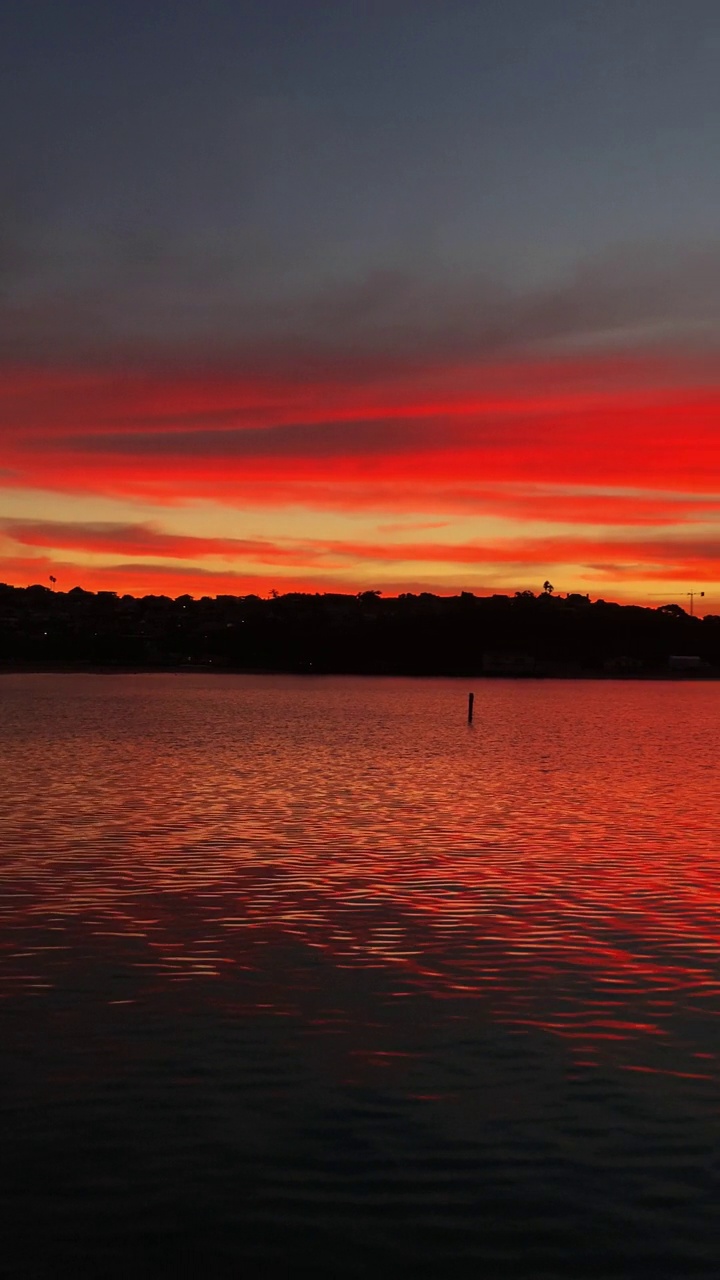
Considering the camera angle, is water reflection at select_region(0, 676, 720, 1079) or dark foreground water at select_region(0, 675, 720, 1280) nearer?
dark foreground water at select_region(0, 675, 720, 1280)

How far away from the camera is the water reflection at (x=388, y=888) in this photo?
22344 mm

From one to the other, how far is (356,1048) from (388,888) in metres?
14.0

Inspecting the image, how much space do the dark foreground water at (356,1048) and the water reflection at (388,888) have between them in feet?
0.40

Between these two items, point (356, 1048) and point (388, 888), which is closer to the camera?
point (356, 1048)

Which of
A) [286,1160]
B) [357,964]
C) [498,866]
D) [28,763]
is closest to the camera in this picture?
[286,1160]

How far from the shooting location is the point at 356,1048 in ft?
62.6

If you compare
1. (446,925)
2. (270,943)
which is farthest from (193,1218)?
(446,925)

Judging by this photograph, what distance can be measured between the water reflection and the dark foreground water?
0.40 feet

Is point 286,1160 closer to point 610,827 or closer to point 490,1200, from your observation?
point 490,1200

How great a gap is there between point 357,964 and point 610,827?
25.5m

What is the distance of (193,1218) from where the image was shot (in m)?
13.3

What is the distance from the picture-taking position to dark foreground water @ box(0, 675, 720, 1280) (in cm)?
1302

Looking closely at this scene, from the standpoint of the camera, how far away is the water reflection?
22344mm

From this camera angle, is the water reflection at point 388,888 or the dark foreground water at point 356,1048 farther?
the water reflection at point 388,888
